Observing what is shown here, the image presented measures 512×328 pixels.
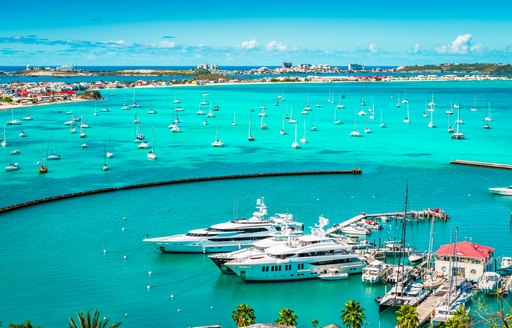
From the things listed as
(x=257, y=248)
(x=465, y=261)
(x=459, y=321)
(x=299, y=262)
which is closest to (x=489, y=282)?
(x=465, y=261)

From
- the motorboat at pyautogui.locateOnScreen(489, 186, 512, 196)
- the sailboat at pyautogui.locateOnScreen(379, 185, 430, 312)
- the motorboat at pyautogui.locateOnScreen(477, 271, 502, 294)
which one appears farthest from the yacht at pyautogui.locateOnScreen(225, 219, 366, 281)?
the motorboat at pyautogui.locateOnScreen(489, 186, 512, 196)

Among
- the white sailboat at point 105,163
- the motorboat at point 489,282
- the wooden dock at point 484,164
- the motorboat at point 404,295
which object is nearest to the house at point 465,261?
the motorboat at point 489,282

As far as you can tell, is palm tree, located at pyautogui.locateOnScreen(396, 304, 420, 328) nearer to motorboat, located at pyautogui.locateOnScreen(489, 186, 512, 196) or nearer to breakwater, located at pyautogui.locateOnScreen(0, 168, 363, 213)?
motorboat, located at pyautogui.locateOnScreen(489, 186, 512, 196)

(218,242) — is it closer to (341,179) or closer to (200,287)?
(200,287)

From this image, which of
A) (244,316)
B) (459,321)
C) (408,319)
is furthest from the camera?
(408,319)

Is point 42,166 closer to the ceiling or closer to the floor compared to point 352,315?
closer to the ceiling

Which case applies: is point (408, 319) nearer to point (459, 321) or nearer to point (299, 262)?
point (459, 321)
